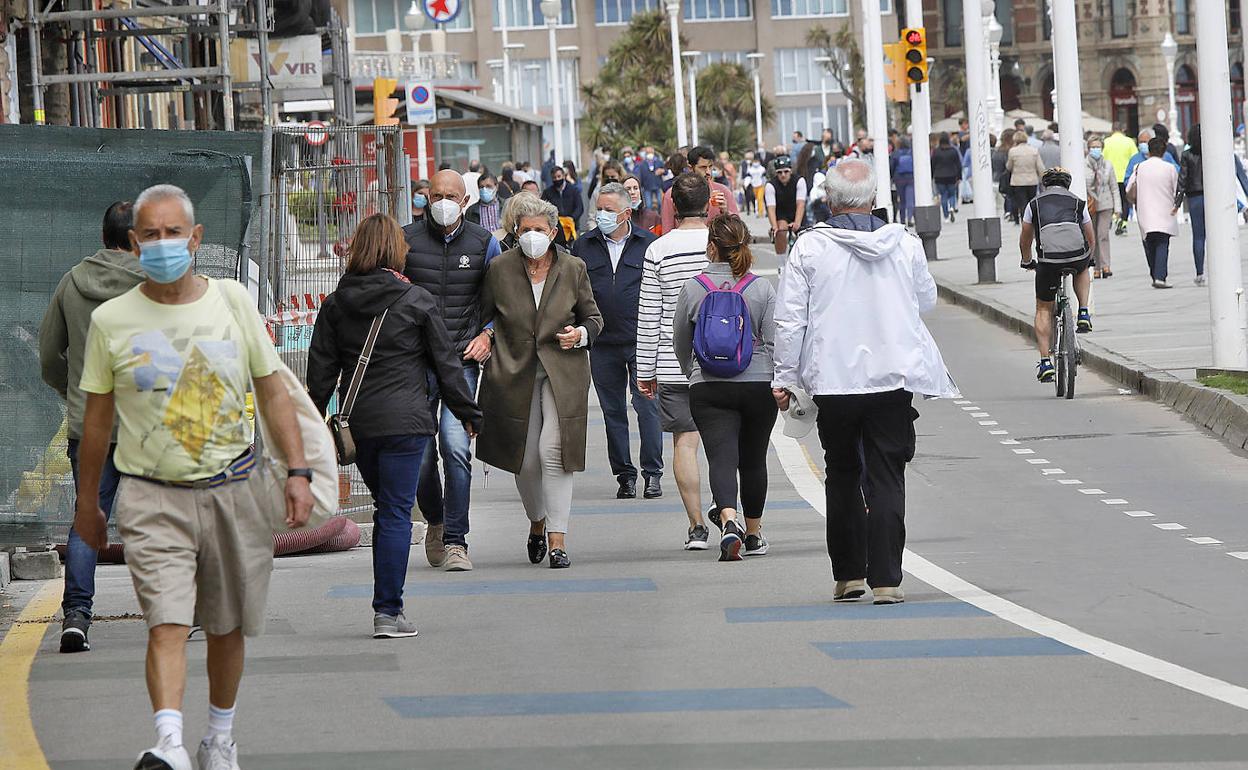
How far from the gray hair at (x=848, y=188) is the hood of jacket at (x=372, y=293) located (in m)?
1.76

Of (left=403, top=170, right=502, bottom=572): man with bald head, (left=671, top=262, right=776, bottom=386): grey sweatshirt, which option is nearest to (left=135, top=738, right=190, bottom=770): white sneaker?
(left=403, top=170, right=502, bottom=572): man with bald head

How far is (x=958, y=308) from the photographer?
90.5 ft

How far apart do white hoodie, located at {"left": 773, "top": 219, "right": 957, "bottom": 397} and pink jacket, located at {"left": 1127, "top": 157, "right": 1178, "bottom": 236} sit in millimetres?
17500

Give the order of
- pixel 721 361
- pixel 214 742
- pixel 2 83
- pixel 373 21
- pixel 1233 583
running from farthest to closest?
pixel 373 21
pixel 2 83
pixel 721 361
pixel 1233 583
pixel 214 742

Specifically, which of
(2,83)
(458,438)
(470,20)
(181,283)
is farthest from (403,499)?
(470,20)

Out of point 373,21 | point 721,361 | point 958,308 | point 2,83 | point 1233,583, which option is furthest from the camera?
point 373,21

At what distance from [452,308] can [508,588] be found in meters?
1.52

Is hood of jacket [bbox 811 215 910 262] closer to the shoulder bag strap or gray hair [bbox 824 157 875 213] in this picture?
gray hair [bbox 824 157 875 213]

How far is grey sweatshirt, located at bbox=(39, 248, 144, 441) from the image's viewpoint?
8.66 meters

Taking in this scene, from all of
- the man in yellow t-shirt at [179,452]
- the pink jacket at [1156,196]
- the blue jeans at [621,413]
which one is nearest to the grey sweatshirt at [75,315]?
the man in yellow t-shirt at [179,452]

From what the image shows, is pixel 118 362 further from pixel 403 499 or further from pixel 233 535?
pixel 403 499

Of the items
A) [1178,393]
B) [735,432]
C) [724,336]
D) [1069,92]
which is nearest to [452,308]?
[724,336]

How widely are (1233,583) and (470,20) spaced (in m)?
101

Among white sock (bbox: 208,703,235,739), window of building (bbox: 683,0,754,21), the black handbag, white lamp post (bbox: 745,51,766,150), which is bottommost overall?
white sock (bbox: 208,703,235,739)
